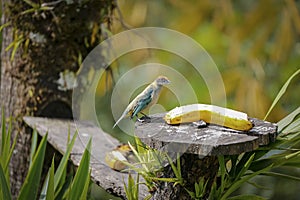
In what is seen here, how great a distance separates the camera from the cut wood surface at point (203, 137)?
1.45 metres

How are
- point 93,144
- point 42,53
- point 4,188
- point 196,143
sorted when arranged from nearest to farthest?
point 196,143 → point 4,188 → point 93,144 → point 42,53

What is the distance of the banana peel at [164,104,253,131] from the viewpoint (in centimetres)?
156

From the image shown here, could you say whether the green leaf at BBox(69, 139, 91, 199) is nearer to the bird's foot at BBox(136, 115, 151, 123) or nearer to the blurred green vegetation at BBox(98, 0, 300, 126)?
the bird's foot at BBox(136, 115, 151, 123)

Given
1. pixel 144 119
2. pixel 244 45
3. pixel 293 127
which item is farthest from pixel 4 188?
pixel 244 45

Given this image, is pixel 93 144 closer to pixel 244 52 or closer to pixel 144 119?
pixel 144 119

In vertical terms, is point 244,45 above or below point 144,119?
above

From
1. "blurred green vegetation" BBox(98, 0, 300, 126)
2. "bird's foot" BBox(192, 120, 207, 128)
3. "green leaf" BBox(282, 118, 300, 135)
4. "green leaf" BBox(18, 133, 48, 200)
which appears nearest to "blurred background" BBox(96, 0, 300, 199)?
"blurred green vegetation" BBox(98, 0, 300, 126)

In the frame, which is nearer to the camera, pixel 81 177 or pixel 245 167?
pixel 245 167

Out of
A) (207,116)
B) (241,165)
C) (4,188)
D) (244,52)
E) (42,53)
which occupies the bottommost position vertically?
(4,188)

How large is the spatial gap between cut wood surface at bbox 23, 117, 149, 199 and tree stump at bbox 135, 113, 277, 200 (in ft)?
0.62

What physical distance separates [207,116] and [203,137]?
0.10 metres

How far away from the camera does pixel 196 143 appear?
1453 millimetres

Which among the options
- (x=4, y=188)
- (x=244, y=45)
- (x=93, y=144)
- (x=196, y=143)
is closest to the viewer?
(x=196, y=143)

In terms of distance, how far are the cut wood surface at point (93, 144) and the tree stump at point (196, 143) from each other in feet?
0.62
